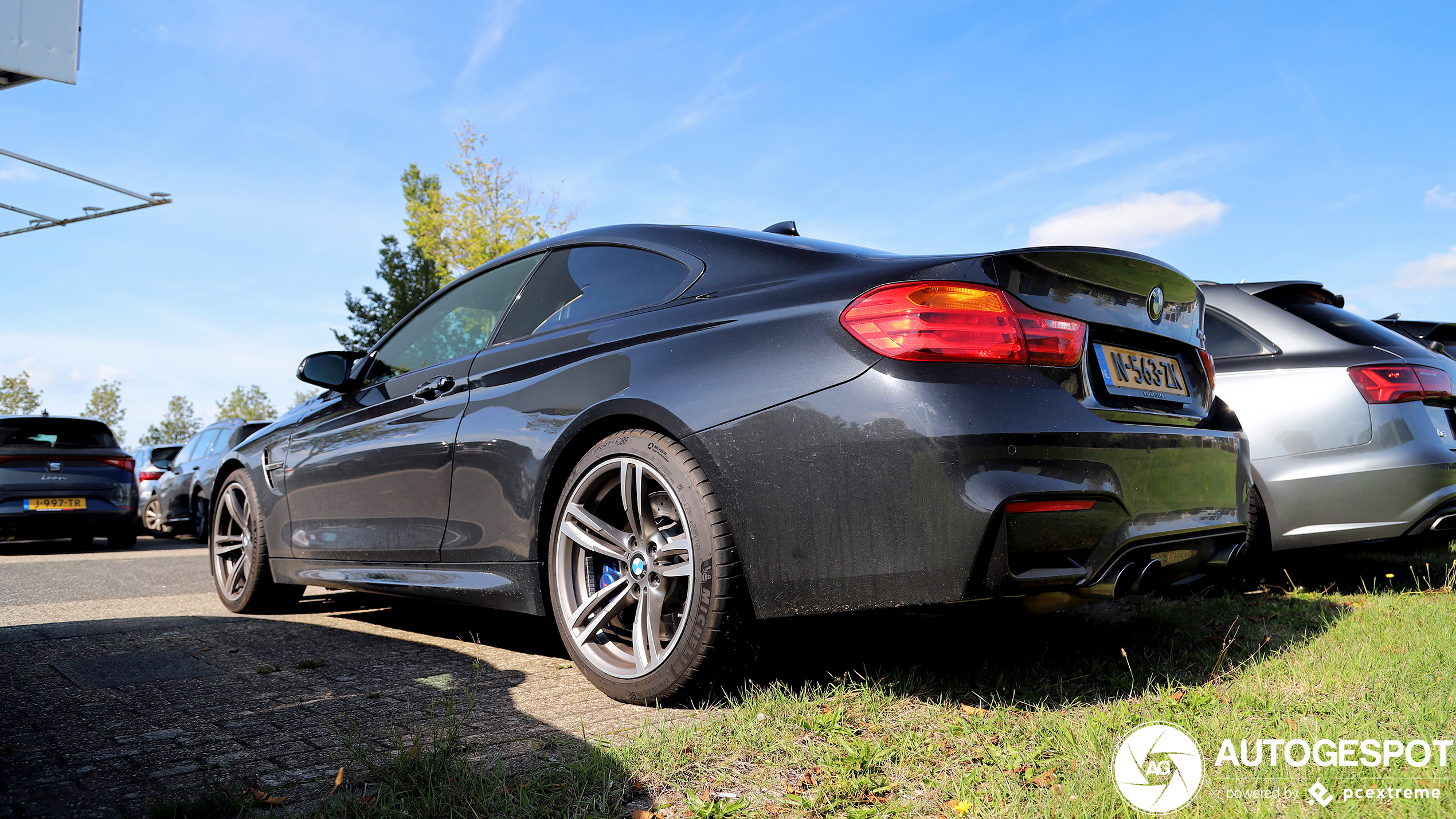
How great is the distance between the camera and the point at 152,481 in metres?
14.4

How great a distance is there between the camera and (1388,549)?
5.82 metres

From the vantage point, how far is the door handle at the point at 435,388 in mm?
3598

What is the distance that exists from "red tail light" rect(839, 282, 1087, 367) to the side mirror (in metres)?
2.88

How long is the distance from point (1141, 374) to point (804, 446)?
3.51 feet

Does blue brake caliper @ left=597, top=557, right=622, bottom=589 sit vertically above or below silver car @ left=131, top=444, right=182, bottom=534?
below

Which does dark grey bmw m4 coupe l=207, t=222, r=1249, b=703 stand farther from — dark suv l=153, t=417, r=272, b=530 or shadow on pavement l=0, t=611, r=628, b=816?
dark suv l=153, t=417, r=272, b=530

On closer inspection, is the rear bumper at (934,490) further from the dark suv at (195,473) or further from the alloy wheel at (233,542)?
the dark suv at (195,473)

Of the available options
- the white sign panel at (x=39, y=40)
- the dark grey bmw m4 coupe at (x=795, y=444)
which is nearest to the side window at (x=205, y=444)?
the white sign panel at (x=39, y=40)

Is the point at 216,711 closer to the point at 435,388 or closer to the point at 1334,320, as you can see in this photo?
the point at 435,388

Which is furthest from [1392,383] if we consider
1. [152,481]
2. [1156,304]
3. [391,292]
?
[391,292]

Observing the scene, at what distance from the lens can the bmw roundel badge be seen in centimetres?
284

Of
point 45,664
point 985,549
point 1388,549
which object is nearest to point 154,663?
point 45,664

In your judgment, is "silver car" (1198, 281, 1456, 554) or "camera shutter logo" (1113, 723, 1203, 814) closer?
"camera shutter logo" (1113, 723, 1203, 814)

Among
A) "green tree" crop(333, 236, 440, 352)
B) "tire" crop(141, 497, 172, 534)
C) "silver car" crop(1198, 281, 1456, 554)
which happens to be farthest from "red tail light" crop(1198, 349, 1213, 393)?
"green tree" crop(333, 236, 440, 352)
